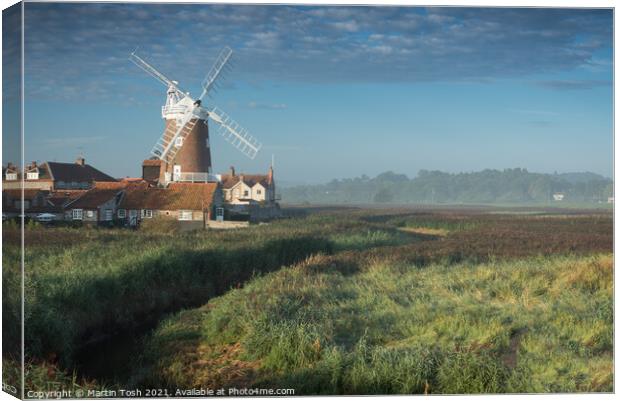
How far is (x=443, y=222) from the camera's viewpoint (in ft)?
43.4

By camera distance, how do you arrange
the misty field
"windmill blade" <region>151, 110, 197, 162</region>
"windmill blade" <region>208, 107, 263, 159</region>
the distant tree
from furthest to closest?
the distant tree
"windmill blade" <region>151, 110, 197, 162</region>
"windmill blade" <region>208, 107, 263, 159</region>
the misty field

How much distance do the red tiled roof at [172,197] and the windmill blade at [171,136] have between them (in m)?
0.55

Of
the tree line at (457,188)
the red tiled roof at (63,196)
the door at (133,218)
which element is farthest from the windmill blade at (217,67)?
the red tiled roof at (63,196)

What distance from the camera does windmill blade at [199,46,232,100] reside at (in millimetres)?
10266

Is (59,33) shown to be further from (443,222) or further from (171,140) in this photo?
(443,222)

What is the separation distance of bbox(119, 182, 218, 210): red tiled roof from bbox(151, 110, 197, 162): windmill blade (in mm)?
550

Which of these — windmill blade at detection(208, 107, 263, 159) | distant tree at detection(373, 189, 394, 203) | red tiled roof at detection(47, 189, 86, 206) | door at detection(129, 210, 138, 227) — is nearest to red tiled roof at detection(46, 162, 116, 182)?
red tiled roof at detection(47, 189, 86, 206)

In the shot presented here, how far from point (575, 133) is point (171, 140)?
259 inches

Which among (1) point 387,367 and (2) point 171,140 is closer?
(1) point 387,367

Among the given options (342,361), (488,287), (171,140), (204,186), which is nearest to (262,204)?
(204,186)

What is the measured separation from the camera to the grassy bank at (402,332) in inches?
381

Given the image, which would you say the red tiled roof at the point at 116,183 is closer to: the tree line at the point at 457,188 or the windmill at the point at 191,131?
the windmill at the point at 191,131

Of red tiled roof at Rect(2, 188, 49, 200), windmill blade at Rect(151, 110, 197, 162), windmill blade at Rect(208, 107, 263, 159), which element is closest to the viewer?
red tiled roof at Rect(2, 188, 49, 200)

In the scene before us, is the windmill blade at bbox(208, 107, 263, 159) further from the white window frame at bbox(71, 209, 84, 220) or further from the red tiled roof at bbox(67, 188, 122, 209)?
the white window frame at bbox(71, 209, 84, 220)
